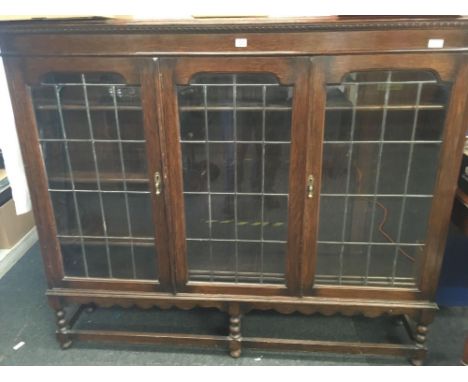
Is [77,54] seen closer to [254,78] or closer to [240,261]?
[254,78]

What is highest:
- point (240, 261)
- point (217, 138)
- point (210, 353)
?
point (217, 138)

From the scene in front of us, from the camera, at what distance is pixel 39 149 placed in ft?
4.61

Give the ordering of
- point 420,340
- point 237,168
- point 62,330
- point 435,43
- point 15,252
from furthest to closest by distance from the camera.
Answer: point 15,252, point 62,330, point 420,340, point 237,168, point 435,43

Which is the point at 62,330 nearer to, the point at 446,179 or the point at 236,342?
the point at 236,342

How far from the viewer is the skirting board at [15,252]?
2236 mm

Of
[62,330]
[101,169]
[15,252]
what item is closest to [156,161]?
[101,169]

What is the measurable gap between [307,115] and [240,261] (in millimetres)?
632

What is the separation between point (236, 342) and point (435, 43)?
129 cm

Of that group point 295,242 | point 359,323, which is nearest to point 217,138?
point 295,242

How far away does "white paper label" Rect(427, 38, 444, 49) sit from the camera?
3.84 ft

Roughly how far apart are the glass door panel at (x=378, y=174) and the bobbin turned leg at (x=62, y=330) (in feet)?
3.50

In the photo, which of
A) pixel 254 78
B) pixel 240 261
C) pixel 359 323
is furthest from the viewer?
pixel 359 323

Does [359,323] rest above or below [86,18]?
below
